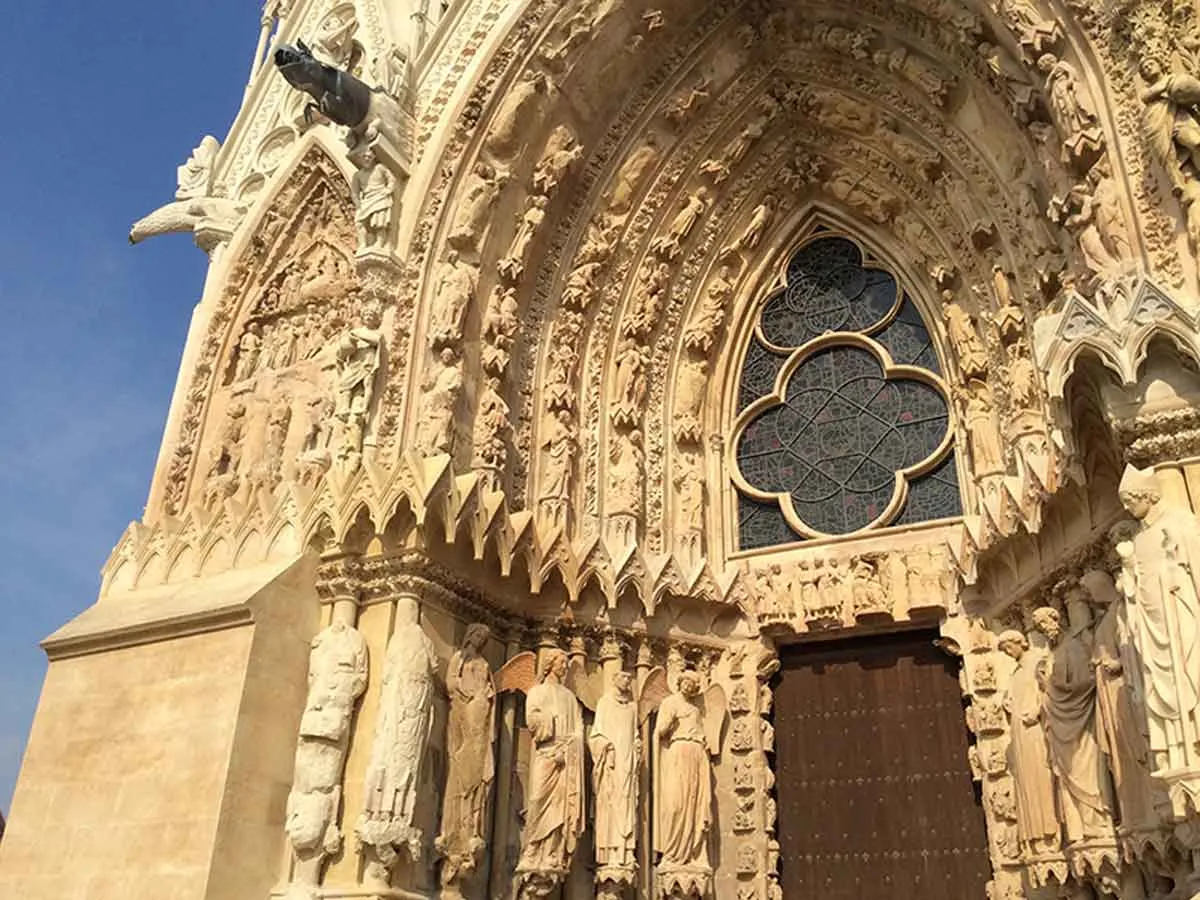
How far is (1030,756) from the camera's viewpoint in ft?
21.4

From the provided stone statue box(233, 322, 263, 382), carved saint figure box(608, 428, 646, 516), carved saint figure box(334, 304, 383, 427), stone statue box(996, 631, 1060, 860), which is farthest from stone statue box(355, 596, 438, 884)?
stone statue box(996, 631, 1060, 860)

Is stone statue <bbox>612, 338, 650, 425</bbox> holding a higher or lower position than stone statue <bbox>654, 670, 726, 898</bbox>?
higher

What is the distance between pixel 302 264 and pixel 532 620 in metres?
3.74

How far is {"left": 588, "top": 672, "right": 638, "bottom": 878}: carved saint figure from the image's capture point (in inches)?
279

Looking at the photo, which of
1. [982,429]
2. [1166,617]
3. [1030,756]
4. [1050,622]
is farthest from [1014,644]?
[1166,617]

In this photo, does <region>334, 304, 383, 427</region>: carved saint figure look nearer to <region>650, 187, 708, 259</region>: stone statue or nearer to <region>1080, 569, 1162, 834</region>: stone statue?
<region>650, 187, 708, 259</region>: stone statue

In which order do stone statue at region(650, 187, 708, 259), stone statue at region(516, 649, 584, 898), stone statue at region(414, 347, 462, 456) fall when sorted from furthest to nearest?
stone statue at region(650, 187, 708, 259), stone statue at region(414, 347, 462, 456), stone statue at region(516, 649, 584, 898)

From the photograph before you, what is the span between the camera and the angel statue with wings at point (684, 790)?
722 cm

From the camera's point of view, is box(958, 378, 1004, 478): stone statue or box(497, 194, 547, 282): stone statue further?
box(497, 194, 547, 282): stone statue

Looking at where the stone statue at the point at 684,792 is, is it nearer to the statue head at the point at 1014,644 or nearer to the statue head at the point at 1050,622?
the statue head at the point at 1014,644

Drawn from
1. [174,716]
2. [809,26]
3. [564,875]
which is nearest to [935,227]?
[809,26]

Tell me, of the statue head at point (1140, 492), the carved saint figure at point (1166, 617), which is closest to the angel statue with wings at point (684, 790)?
the carved saint figure at point (1166, 617)

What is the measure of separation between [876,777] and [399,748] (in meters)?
3.50

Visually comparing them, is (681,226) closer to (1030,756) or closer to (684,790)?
(684,790)
